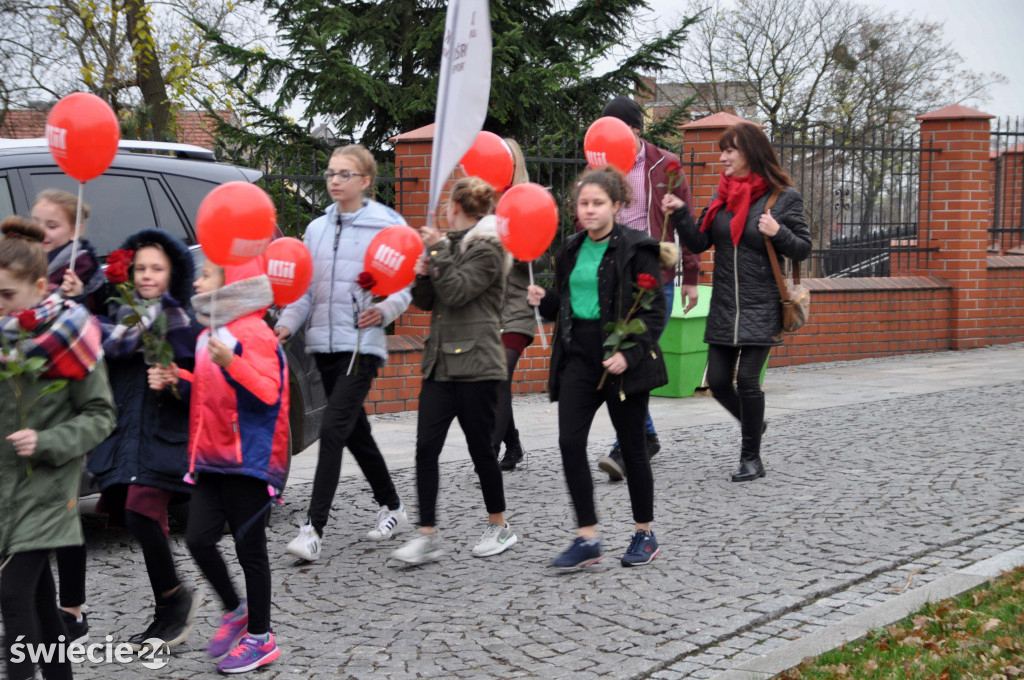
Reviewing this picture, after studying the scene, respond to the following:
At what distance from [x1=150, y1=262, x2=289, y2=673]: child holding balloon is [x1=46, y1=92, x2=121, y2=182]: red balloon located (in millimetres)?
732

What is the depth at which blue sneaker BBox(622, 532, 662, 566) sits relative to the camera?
483 cm

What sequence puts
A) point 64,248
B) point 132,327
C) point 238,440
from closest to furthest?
point 238,440, point 132,327, point 64,248

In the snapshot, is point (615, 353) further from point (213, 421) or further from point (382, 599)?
point (213, 421)

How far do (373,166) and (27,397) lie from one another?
7.41 feet

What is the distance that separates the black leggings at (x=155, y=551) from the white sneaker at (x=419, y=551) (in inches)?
45.7

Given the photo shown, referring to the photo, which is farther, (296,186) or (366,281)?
(296,186)

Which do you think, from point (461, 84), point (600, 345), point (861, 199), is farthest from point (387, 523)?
point (861, 199)

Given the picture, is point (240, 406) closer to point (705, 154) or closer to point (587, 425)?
point (587, 425)

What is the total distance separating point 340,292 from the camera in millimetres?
5008

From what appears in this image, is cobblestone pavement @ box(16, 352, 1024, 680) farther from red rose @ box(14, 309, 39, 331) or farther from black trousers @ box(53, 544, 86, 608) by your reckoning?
red rose @ box(14, 309, 39, 331)

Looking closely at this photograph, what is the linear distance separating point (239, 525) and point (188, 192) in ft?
7.83

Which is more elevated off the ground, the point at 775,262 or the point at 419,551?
the point at 775,262

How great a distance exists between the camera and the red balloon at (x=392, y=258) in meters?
4.61

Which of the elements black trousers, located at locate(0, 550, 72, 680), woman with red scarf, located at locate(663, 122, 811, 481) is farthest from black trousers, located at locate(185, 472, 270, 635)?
woman with red scarf, located at locate(663, 122, 811, 481)
